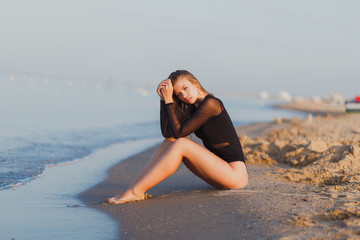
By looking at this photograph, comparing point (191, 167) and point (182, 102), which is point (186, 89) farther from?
point (191, 167)

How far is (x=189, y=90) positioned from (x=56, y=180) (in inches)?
112

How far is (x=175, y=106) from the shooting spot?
445 centimetres

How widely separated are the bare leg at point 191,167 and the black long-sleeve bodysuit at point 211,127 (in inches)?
4.5

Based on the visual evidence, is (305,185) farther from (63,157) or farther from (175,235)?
(63,157)

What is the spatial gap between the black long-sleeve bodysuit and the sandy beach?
40 cm

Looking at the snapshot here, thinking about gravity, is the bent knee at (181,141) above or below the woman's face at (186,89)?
below

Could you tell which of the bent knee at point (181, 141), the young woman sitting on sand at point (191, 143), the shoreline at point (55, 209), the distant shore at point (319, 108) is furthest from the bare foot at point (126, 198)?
the distant shore at point (319, 108)

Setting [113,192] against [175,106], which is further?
[113,192]

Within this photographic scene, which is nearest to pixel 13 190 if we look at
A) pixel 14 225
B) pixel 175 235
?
pixel 14 225

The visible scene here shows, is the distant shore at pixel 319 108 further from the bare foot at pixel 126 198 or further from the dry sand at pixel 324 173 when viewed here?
the bare foot at pixel 126 198

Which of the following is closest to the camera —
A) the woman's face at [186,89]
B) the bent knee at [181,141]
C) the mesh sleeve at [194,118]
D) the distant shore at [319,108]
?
the bent knee at [181,141]

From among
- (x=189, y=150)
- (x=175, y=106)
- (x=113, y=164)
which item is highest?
(x=175, y=106)

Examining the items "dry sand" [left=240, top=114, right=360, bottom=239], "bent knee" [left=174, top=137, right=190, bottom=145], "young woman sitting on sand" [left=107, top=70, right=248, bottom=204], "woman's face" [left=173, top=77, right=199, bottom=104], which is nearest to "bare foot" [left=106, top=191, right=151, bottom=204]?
"young woman sitting on sand" [left=107, top=70, right=248, bottom=204]

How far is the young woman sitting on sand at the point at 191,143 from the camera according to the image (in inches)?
163
